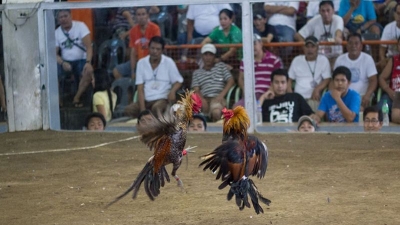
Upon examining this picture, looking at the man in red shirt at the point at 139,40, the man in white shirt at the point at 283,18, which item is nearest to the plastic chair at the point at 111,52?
the man in red shirt at the point at 139,40

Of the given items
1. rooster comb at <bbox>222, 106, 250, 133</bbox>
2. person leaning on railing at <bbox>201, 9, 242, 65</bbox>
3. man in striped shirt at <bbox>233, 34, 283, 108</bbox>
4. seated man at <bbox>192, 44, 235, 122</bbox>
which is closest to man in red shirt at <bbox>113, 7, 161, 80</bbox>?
seated man at <bbox>192, 44, 235, 122</bbox>

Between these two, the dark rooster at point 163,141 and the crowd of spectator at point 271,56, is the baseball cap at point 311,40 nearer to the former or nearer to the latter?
the crowd of spectator at point 271,56

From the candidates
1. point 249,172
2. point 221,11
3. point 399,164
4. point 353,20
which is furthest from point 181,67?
point 249,172

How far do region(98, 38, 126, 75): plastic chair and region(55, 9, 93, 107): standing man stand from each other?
6.6 inches

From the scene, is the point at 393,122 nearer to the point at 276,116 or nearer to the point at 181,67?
the point at 276,116

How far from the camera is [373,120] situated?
10133 mm

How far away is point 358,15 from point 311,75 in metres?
1.15

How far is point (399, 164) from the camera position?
8062mm

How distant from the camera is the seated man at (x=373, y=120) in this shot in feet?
33.2

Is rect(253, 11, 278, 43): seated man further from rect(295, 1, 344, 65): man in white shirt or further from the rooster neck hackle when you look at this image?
the rooster neck hackle

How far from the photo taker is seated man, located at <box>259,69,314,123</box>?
10531 millimetres

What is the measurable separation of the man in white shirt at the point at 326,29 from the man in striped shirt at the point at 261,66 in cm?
48

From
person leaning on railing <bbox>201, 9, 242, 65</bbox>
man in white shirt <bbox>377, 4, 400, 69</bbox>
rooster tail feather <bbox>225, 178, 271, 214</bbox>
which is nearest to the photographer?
rooster tail feather <bbox>225, 178, 271, 214</bbox>

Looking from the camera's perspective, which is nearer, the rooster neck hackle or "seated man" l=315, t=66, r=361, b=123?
the rooster neck hackle
